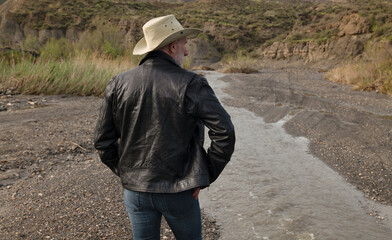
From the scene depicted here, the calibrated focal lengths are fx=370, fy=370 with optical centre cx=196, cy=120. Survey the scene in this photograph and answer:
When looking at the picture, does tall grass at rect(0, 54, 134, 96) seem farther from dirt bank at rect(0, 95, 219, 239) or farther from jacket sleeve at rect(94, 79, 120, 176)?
jacket sleeve at rect(94, 79, 120, 176)

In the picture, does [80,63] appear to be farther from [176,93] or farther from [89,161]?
[176,93]

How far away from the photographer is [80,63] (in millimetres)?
11875

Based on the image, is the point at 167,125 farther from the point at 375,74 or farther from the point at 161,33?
the point at 375,74

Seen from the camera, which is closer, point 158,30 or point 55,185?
point 158,30

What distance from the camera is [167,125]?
6.60 feet

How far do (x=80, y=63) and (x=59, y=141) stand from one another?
19.4ft

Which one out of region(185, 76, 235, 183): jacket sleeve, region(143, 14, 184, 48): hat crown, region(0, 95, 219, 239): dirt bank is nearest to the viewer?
region(185, 76, 235, 183): jacket sleeve

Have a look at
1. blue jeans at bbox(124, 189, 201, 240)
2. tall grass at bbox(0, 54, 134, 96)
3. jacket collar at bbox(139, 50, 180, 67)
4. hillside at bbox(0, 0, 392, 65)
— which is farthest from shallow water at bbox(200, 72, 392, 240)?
hillside at bbox(0, 0, 392, 65)

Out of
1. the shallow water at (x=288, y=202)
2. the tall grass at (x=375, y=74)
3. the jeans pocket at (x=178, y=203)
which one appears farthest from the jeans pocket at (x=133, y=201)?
the tall grass at (x=375, y=74)

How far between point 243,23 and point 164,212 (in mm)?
53872

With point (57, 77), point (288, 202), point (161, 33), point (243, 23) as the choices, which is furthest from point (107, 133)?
point (243, 23)

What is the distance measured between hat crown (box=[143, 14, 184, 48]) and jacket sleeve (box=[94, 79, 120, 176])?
1.06 feet

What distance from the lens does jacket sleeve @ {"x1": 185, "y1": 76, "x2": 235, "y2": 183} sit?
1978 millimetres

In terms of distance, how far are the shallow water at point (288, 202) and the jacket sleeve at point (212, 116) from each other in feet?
6.06
